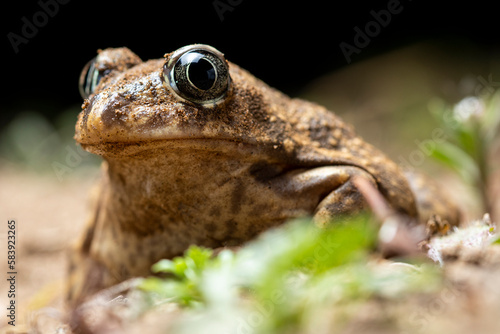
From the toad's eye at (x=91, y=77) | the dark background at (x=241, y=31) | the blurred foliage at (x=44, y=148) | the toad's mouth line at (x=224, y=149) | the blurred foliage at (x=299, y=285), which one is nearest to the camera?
the blurred foliage at (x=299, y=285)

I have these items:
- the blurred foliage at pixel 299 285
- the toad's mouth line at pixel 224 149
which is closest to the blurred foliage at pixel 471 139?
the toad's mouth line at pixel 224 149

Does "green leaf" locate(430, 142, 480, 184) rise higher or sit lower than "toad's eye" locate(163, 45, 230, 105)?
lower

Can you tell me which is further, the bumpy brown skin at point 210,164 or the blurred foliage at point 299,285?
the bumpy brown skin at point 210,164

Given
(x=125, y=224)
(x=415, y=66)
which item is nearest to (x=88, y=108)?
(x=125, y=224)

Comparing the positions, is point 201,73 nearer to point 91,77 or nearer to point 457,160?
point 91,77

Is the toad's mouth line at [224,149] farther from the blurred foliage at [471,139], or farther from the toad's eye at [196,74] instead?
the blurred foliage at [471,139]

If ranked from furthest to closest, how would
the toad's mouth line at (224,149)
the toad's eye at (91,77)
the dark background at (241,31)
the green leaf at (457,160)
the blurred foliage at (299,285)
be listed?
the dark background at (241,31)
the green leaf at (457,160)
the toad's eye at (91,77)
the toad's mouth line at (224,149)
the blurred foliage at (299,285)

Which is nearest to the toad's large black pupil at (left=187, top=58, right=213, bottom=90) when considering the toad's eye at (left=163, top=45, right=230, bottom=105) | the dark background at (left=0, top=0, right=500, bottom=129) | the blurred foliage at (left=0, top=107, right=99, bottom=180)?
the toad's eye at (left=163, top=45, right=230, bottom=105)

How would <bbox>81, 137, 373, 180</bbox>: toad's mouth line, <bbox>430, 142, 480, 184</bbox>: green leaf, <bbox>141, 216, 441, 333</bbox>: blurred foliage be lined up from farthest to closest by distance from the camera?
1. <bbox>430, 142, 480, 184</bbox>: green leaf
2. <bbox>81, 137, 373, 180</bbox>: toad's mouth line
3. <bbox>141, 216, 441, 333</bbox>: blurred foliage

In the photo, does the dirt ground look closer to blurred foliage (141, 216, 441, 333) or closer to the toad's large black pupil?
the toad's large black pupil
